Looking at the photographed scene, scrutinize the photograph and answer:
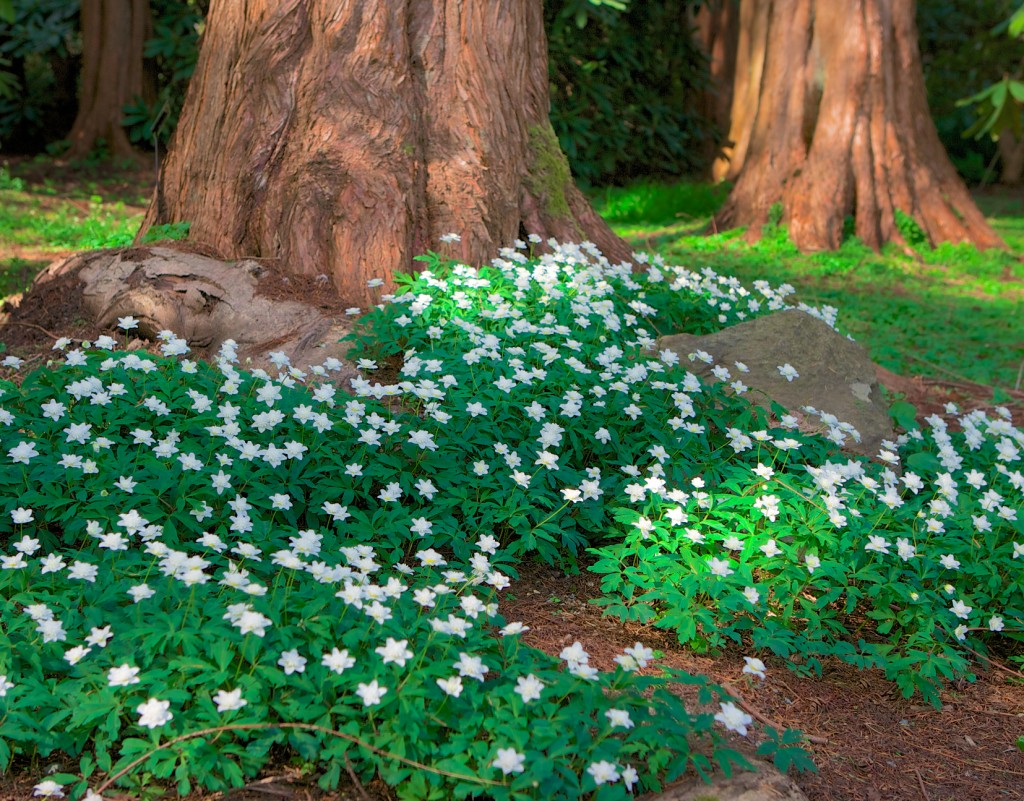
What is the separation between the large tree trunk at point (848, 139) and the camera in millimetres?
9352

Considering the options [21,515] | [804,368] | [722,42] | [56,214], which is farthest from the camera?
[722,42]

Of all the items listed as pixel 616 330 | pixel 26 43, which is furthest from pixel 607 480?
pixel 26 43

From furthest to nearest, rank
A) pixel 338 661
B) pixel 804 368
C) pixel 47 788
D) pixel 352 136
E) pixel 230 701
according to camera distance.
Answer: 1. pixel 352 136
2. pixel 804 368
3. pixel 338 661
4. pixel 230 701
5. pixel 47 788

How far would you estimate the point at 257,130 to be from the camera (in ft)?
16.3

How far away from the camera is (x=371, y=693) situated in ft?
7.18

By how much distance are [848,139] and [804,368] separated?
558cm

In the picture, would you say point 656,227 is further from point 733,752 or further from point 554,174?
point 733,752

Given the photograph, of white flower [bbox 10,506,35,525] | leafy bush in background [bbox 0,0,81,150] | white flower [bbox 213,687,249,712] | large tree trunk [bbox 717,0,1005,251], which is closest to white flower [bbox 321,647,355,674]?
white flower [bbox 213,687,249,712]

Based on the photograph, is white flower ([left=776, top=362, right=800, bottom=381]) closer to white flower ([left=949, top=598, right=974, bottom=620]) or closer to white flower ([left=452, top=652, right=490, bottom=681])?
white flower ([left=949, top=598, right=974, bottom=620])

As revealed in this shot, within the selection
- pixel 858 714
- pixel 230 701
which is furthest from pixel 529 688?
pixel 858 714

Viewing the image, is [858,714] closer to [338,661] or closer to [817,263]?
[338,661]

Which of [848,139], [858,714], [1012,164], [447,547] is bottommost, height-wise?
[858,714]

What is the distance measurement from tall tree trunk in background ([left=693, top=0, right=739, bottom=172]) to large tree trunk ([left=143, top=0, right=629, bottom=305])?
11170 mm

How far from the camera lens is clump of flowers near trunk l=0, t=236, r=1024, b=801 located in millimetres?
2219
